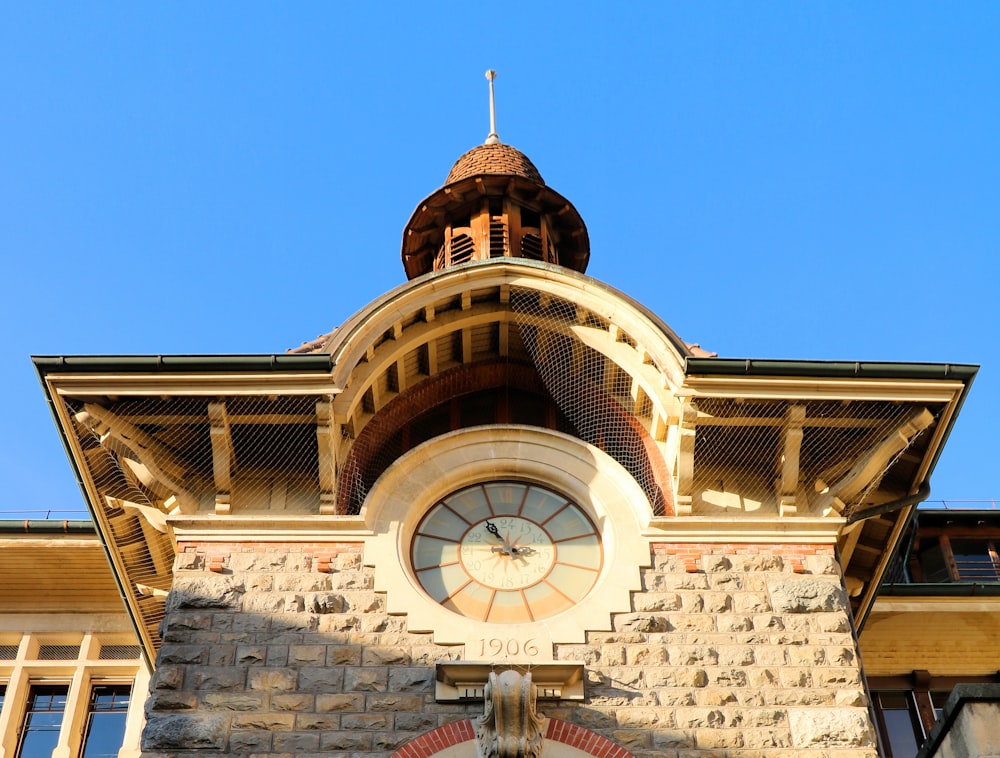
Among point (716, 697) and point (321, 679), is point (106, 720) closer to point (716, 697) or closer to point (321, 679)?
point (321, 679)

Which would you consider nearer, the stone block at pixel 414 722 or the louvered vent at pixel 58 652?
the stone block at pixel 414 722

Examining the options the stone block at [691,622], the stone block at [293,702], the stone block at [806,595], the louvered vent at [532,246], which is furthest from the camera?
the louvered vent at [532,246]

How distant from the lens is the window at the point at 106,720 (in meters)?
17.3

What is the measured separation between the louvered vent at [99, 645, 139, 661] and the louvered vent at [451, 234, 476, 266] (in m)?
7.29

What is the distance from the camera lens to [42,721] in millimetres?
17547

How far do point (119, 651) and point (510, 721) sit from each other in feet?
23.2

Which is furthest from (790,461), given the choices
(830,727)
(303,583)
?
(303,583)

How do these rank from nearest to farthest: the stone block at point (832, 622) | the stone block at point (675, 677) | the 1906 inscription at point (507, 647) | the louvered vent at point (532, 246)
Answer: the stone block at point (675, 677)
the 1906 inscription at point (507, 647)
the stone block at point (832, 622)
the louvered vent at point (532, 246)

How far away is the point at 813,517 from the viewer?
15.5m

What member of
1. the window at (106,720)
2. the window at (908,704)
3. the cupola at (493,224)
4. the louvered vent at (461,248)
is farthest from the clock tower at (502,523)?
the cupola at (493,224)

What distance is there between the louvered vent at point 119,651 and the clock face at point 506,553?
4.95 meters

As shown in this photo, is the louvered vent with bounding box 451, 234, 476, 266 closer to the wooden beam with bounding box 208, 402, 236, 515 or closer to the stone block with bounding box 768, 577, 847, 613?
the wooden beam with bounding box 208, 402, 236, 515

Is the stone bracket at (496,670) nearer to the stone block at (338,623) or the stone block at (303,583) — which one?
the stone block at (338,623)

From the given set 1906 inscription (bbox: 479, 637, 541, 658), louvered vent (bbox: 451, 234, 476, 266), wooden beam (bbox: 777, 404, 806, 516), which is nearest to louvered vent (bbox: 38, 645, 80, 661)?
1906 inscription (bbox: 479, 637, 541, 658)
